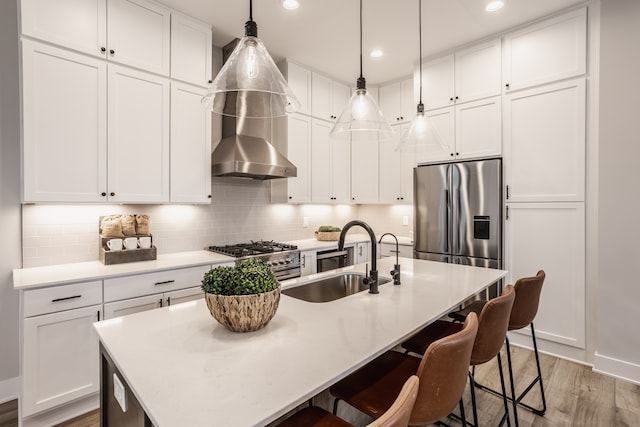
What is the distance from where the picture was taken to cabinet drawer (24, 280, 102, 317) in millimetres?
1930

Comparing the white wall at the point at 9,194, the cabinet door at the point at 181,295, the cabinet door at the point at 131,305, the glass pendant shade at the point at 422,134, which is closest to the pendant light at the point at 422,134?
the glass pendant shade at the point at 422,134

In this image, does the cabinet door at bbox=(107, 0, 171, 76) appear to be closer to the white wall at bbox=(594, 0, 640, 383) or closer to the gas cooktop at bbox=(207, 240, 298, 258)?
the gas cooktop at bbox=(207, 240, 298, 258)

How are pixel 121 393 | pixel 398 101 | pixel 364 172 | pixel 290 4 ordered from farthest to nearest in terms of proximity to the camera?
1. pixel 364 172
2. pixel 398 101
3. pixel 290 4
4. pixel 121 393

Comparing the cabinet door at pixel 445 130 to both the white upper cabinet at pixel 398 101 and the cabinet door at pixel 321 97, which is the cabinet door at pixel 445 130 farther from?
the cabinet door at pixel 321 97

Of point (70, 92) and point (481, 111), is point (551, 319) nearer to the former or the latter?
point (481, 111)

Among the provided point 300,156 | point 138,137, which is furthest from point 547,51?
point 138,137

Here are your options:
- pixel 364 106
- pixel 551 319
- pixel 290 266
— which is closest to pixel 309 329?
pixel 364 106

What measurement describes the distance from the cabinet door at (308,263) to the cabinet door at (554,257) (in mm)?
1962

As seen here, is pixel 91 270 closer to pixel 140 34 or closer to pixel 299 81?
pixel 140 34

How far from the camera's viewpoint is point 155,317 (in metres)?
1.40

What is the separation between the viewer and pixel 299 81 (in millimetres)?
3902

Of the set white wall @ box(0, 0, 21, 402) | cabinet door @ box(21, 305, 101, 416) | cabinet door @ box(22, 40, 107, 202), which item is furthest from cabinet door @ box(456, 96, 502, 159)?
white wall @ box(0, 0, 21, 402)

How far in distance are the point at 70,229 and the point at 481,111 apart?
12.7 feet

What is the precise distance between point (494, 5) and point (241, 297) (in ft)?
10.3
